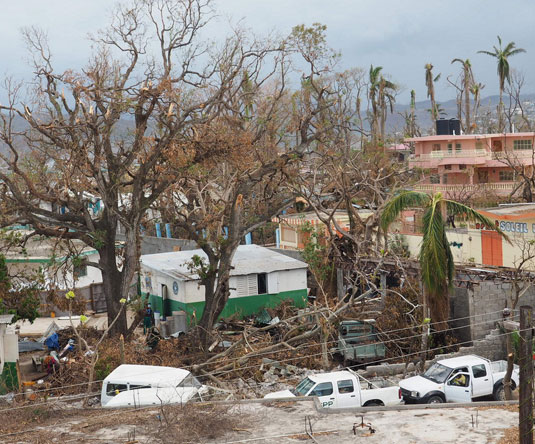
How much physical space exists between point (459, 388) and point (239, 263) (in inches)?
493

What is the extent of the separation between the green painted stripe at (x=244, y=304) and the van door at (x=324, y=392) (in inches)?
401

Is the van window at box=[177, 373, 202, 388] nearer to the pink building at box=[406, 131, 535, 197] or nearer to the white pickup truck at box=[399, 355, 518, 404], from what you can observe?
the white pickup truck at box=[399, 355, 518, 404]

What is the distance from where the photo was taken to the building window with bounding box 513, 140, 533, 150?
2304 inches

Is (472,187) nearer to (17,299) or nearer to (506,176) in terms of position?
(506,176)

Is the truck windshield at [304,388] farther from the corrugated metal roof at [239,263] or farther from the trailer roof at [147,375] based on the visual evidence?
the corrugated metal roof at [239,263]

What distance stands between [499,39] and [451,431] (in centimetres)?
6883

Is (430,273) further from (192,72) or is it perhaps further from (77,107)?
(77,107)

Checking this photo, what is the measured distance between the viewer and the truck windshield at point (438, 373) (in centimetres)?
2058

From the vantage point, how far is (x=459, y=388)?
20.4 meters

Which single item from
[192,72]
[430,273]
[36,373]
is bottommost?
[36,373]

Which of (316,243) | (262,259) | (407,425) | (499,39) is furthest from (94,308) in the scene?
(499,39)

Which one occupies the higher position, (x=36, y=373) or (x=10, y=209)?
(x=10, y=209)

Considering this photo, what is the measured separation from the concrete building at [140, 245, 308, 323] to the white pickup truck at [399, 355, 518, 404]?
383 inches

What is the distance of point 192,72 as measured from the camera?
25391 mm
